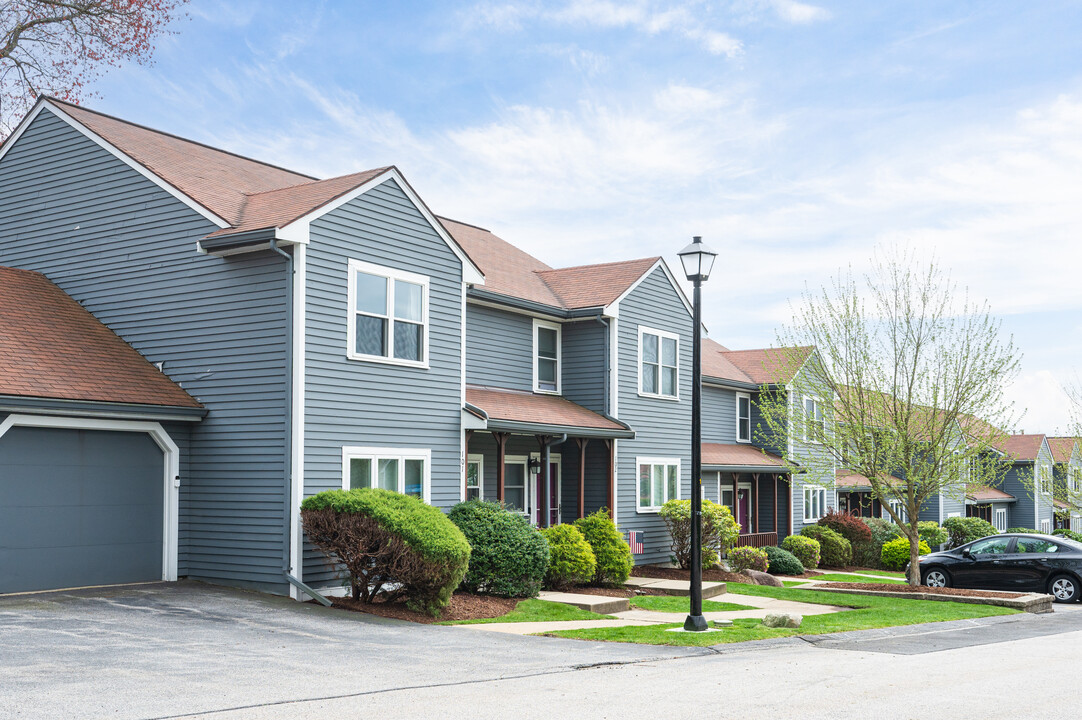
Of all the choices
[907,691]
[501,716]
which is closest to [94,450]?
[501,716]

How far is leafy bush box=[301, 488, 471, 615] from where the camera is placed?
14500 mm

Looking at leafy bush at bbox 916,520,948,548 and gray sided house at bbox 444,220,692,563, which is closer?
gray sided house at bbox 444,220,692,563

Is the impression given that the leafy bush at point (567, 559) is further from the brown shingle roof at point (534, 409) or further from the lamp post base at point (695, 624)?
the lamp post base at point (695, 624)

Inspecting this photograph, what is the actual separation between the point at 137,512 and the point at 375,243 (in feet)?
19.6

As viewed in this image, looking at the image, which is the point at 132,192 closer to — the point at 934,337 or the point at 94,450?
the point at 94,450

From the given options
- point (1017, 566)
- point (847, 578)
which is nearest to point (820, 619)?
point (1017, 566)

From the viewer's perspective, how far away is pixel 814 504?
39062mm

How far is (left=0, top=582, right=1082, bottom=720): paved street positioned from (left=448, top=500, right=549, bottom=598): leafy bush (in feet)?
10.1

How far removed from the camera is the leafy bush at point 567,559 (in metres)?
19.4

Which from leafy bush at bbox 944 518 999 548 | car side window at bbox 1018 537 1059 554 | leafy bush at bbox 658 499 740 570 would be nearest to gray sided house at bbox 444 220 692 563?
leafy bush at bbox 658 499 740 570

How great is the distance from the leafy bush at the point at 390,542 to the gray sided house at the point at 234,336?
0.79 metres

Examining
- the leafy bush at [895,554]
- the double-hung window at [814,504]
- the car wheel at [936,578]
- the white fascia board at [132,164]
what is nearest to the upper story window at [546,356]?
the white fascia board at [132,164]

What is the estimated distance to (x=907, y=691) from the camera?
10000 mm

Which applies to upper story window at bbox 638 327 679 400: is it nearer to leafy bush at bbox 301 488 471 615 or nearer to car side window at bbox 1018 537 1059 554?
car side window at bbox 1018 537 1059 554
